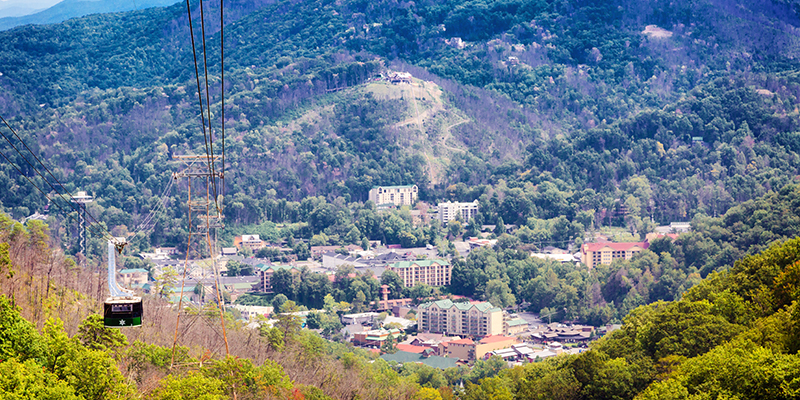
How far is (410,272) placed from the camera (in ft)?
219

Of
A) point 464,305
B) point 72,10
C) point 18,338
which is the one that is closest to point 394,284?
point 464,305

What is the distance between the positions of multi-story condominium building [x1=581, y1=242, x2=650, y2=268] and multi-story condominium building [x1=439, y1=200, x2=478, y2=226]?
58.1 ft

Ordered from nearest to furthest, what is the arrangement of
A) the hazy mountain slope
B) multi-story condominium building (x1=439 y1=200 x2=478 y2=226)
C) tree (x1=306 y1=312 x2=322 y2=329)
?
tree (x1=306 y1=312 x2=322 y2=329) < multi-story condominium building (x1=439 y1=200 x2=478 y2=226) < the hazy mountain slope

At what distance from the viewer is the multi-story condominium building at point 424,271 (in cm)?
6619

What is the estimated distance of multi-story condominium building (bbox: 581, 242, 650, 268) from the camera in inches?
2753

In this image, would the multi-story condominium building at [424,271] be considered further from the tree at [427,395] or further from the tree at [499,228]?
the tree at [427,395]

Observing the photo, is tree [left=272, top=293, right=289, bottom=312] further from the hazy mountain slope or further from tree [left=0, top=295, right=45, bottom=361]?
the hazy mountain slope

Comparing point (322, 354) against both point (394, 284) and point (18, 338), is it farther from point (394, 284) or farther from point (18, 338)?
point (394, 284)

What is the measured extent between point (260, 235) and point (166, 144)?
2455 cm

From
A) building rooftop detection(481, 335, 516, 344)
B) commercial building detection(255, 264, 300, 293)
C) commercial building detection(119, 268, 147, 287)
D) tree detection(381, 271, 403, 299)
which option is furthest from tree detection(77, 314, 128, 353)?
tree detection(381, 271, 403, 299)

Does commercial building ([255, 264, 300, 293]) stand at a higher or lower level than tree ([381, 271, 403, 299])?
higher

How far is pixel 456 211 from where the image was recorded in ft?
287

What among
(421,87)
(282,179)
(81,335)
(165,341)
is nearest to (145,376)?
(81,335)

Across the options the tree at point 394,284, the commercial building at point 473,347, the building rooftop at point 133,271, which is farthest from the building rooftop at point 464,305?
the building rooftop at point 133,271
